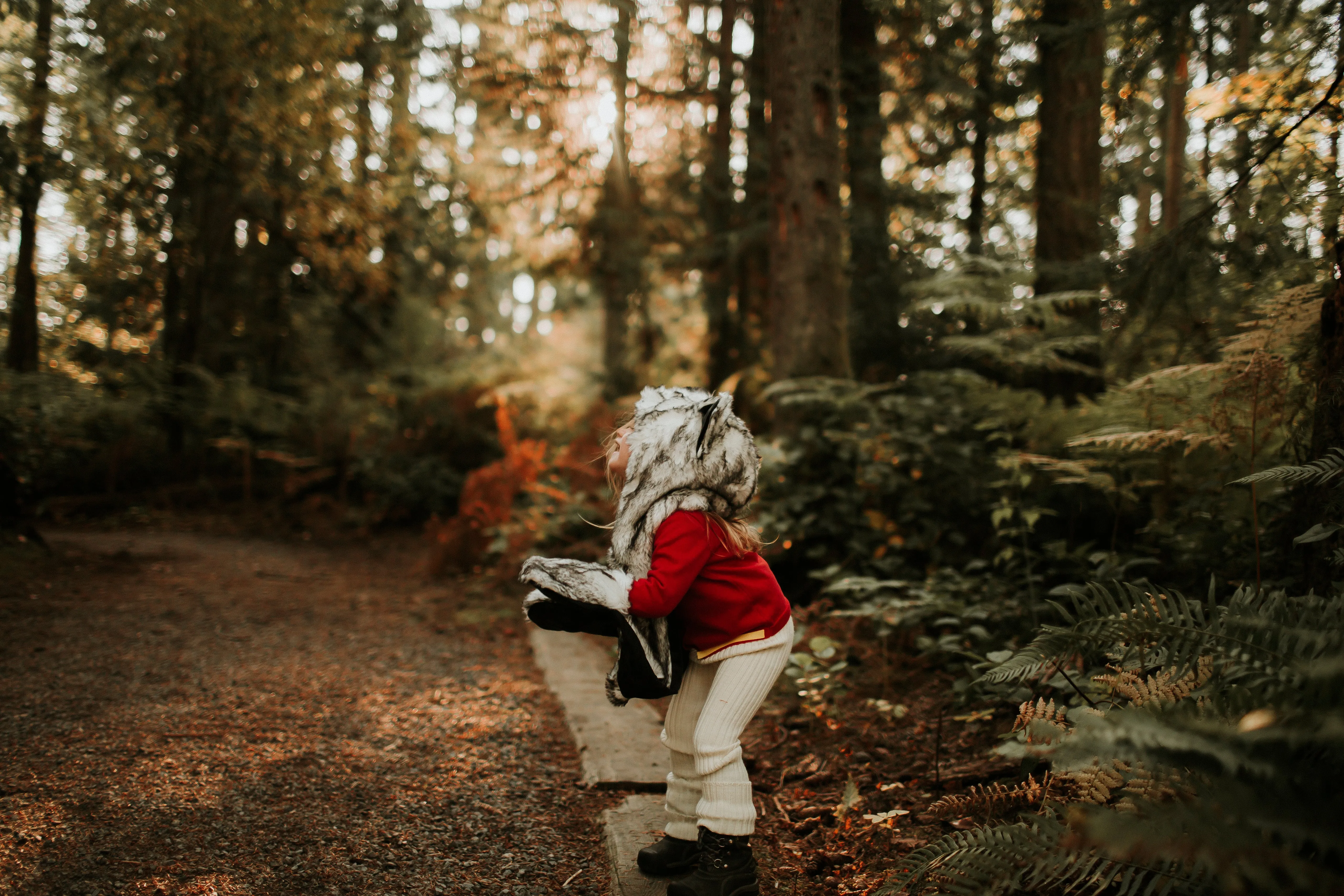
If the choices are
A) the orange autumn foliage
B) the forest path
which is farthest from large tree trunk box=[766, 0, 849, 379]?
the forest path

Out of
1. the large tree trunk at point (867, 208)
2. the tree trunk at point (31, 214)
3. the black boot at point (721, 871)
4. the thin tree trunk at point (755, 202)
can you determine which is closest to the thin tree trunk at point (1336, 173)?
the black boot at point (721, 871)

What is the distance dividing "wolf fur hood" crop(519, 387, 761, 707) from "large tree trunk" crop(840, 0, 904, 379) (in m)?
6.38

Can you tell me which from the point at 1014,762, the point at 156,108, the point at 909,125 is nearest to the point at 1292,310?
the point at 1014,762

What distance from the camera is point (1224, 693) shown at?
174cm

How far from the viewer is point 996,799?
95.7 inches

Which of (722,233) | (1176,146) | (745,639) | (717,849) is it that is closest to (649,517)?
(745,639)

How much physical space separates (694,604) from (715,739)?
0.43m

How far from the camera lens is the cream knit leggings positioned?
2.31 meters

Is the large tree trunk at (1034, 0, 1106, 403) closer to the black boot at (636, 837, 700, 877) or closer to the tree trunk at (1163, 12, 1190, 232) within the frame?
the tree trunk at (1163, 12, 1190, 232)

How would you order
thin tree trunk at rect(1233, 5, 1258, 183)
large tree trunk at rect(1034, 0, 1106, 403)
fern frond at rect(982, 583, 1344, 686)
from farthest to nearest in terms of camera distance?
1. large tree trunk at rect(1034, 0, 1106, 403)
2. thin tree trunk at rect(1233, 5, 1258, 183)
3. fern frond at rect(982, 583, 1344, 686)

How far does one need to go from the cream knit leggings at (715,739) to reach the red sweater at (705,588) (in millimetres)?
88

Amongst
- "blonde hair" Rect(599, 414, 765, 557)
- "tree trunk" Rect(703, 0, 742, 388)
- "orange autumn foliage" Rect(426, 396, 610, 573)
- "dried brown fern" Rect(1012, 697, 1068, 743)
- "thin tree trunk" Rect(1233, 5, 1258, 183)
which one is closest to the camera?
"dried brown fern" Rect(1012, 697, 1068, 743)

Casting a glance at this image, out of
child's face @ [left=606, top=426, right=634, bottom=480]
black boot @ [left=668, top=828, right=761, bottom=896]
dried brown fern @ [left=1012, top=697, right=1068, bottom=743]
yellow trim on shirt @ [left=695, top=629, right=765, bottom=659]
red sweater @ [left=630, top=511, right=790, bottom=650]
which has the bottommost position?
black boot @ [left=668, top=828, right=761, bottom=896]

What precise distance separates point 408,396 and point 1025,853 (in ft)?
36.1
